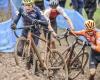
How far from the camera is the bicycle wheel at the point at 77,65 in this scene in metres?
12.4

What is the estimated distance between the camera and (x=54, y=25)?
1453 centimetres

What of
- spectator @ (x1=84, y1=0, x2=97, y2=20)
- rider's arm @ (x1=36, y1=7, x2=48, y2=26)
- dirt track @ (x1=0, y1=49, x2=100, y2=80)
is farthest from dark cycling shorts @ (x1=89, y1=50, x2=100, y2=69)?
spectator @ (x1=84, y1=0, x2=97, y2=20)

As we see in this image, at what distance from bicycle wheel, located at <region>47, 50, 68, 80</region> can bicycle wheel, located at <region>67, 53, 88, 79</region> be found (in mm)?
356

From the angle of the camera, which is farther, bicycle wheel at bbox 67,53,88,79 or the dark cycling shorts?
bicycle wheel at bbox 67,53,88,79

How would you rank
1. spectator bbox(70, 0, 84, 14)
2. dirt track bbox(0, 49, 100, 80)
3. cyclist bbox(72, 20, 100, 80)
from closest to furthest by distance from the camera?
dirt track bbox(0, 49, 100, 80), cyclist bbox(72, 20, 100, 80), spectator bbox(70, 0, 84, 14)

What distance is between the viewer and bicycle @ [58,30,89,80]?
12273 millimetres

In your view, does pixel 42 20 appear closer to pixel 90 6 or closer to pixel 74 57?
pixel 74 57

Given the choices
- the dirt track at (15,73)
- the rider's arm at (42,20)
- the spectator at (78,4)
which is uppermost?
the rider's arm at (42,20)

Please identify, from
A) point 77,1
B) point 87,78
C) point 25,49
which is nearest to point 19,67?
point 25,49

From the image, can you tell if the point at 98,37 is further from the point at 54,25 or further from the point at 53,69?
the point at 54,25

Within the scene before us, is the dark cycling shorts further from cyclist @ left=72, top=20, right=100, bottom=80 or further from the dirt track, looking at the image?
the dirt track

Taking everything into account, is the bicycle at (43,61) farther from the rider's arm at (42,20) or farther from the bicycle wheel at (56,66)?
the rider's arm at (42,20)

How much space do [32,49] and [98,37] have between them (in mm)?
1653

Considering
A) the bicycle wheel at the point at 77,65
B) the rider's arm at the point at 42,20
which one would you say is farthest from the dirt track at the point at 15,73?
the rider's arm at the point at 42,20
